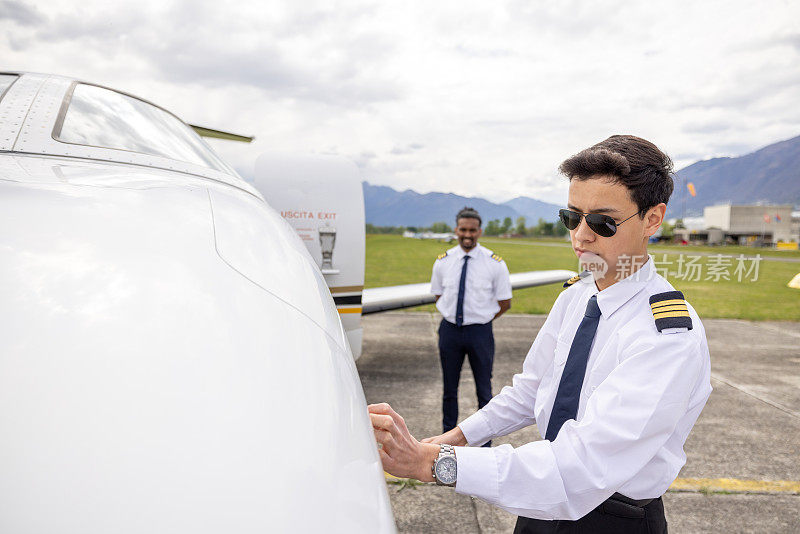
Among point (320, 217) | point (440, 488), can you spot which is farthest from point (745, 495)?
point (320, 217)

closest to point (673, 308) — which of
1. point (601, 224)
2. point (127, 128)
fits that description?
point (601, 224)

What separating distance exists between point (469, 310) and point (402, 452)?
3487 millimetres

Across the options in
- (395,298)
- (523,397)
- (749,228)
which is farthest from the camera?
(749,228)

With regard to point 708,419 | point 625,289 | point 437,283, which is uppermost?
point 625,289

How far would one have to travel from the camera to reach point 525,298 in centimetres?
1461

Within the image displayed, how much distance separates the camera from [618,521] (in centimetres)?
148

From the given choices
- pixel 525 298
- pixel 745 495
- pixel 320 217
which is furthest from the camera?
pixel 525 298

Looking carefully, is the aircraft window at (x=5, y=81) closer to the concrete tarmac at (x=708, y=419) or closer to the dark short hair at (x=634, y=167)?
the dark short hair at (x=634, y=167)

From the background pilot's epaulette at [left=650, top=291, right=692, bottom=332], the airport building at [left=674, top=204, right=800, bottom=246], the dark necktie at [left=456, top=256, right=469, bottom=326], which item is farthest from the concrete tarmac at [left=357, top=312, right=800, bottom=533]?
the airport building at [left=674, top=204, right=800, bottom=246]

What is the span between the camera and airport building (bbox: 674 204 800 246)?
91.0m

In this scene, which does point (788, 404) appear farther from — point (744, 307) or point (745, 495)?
point (744, 307)

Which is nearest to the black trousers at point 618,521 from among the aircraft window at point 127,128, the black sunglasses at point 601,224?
the black sunglasses at point 601,224

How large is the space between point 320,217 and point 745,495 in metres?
3.83

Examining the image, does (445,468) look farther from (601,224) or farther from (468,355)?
(468,355)
